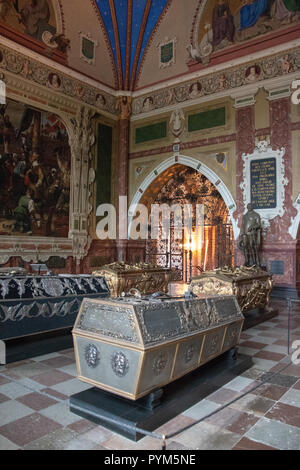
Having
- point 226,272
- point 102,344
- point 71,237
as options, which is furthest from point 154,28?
point 102,344

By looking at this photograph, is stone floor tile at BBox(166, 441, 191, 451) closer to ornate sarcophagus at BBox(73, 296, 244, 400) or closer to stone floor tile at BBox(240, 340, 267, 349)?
ornate sarcophagus at BBox(73, 296, 244, 400)

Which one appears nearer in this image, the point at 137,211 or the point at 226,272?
the point at 226,272

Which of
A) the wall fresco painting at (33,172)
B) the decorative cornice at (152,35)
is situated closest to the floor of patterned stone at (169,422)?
the wall fresco painting at (33,172)

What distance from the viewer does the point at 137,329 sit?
2480 mm

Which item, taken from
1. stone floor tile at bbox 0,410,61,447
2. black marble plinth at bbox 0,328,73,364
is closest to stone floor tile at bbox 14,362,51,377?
black marble plinth at bbox 0,328,73,364

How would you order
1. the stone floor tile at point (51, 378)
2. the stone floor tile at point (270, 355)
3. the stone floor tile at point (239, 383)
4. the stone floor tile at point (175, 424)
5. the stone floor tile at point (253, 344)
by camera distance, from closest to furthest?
1. the stone floor tile at point (175, 424)
2. the stone floor tile at point (239, 383)
3. the stone floor tile at point (51, 378)
4. the stone floor tile at point (270, 355)
5. the stone floor tile at point (253, 344)

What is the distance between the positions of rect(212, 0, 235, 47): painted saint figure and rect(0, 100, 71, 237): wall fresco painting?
5795 mm

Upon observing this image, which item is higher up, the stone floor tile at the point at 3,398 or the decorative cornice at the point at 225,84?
the decorative cornice at the point at 225,84

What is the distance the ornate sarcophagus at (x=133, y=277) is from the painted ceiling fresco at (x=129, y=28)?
8.30m

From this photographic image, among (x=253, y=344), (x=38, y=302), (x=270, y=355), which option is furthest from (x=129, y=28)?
(x=270, y=355)

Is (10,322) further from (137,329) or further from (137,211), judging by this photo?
(137,211)

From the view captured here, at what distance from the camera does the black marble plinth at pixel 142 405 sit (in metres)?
2.40

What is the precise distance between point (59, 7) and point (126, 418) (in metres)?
12.6

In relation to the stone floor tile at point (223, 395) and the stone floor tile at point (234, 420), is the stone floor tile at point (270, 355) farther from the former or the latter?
the stone floor tile at point (234, 420)
